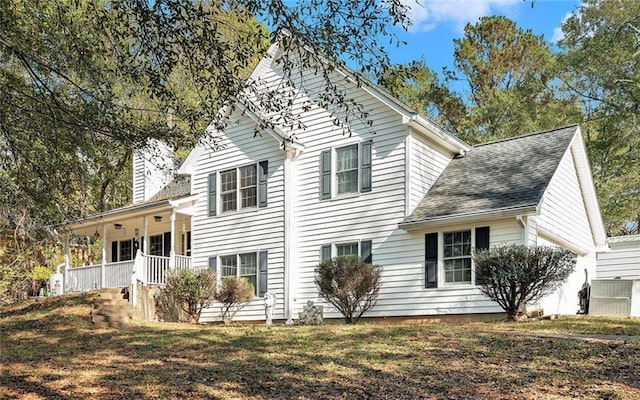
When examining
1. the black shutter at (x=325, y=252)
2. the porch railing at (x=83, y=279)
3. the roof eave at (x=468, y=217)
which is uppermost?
the roof eave at (x=468, y=217)

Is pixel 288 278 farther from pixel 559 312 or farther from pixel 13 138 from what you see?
pixel 13 138

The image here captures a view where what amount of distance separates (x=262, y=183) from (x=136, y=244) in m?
6.53

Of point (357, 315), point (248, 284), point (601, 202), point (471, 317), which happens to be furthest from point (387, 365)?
point (601, 202)

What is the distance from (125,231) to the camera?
2294 centimetres

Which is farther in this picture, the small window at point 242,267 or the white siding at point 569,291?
the small window at point 242,267

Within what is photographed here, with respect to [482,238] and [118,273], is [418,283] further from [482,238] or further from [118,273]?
[118,273]

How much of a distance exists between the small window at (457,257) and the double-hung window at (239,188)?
572cm

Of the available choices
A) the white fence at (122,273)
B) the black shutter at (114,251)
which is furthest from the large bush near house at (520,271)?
the black shutter at (114,251)

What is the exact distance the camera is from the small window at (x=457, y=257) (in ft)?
46.6

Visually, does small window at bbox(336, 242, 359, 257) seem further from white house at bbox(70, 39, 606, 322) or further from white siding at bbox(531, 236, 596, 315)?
white siding at bbox(531, 236, 596, 315)

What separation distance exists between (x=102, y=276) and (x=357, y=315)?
838 cm

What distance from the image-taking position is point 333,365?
25.3ft

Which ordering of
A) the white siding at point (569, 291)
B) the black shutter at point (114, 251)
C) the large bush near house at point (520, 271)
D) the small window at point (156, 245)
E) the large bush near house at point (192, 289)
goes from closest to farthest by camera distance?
the large bush near house at point (520, 271) < the white siding at point (569, 291) < the large bush near house at point (192, 289) < the small window at point (156, 245) < the black shutter at point (114, 251)

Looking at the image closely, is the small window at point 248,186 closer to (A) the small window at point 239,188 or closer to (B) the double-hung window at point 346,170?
(A) the small window at point 239,188
